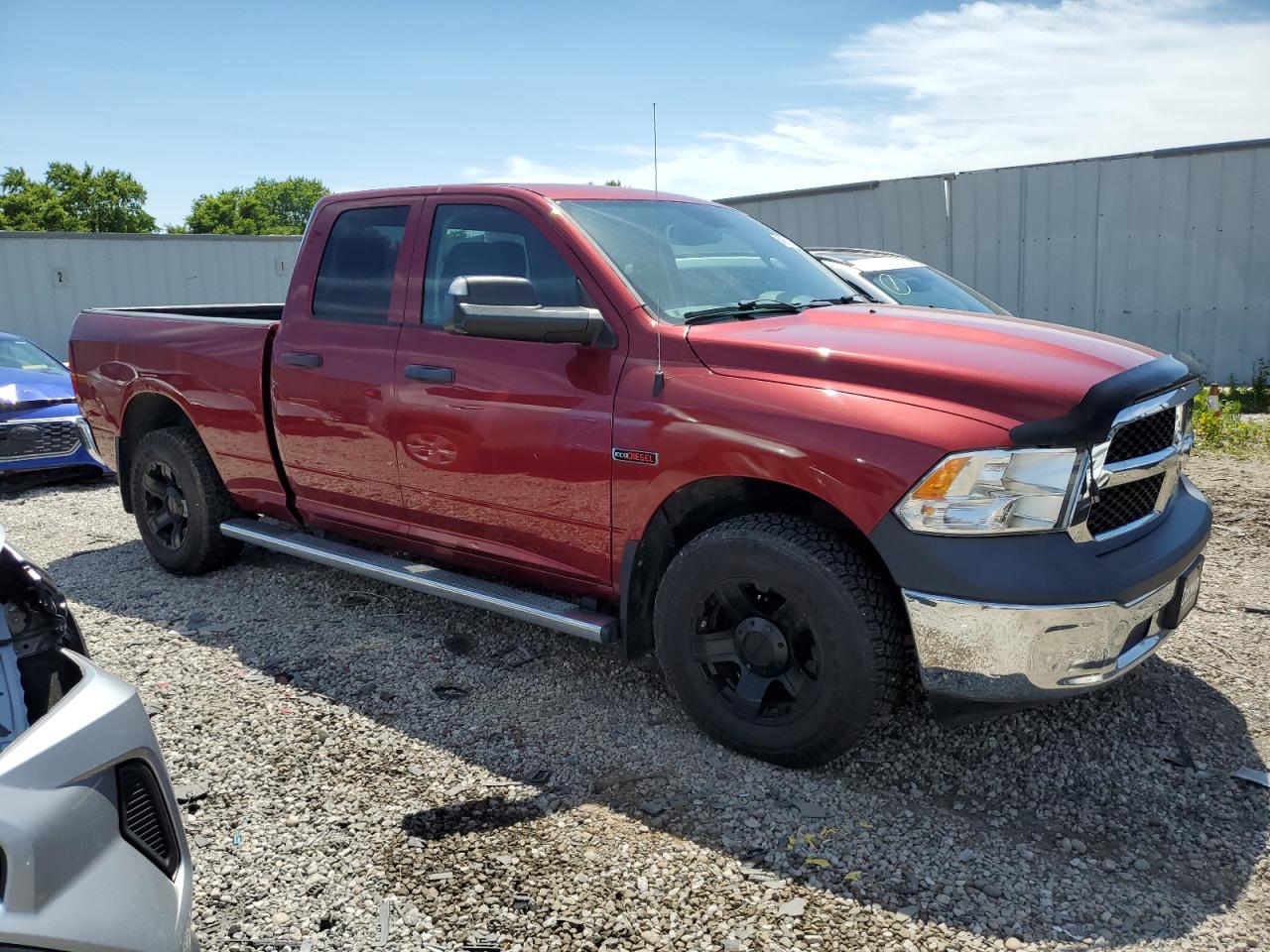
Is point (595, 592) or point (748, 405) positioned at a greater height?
point (748, 405)

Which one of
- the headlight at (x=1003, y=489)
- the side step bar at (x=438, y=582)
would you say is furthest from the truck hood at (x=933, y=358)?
the side step bar at (x=438, y=582)

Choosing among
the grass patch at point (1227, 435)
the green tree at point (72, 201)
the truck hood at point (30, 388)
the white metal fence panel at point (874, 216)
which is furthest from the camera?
the green tree at point (72, 201)

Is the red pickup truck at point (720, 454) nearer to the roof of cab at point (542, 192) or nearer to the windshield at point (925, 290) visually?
the roof of cab at point (542, 192)

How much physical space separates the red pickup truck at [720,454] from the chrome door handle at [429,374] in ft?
0.03

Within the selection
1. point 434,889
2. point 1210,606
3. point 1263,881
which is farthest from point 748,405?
point 1210,606

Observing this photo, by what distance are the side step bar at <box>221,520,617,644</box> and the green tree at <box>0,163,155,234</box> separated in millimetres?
79620

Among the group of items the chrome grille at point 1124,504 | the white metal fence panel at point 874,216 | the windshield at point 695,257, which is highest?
the white metal fence panel at point 874,216

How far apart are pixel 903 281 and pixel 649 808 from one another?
522 centimetres

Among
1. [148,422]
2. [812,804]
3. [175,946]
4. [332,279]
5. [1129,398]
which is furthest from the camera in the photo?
[148,422]

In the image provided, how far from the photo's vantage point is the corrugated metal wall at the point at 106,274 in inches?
703

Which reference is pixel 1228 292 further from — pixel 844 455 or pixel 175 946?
pixel 175 946

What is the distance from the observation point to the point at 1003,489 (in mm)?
2826

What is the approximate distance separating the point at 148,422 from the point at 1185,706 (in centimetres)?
538

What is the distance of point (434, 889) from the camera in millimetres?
2760
